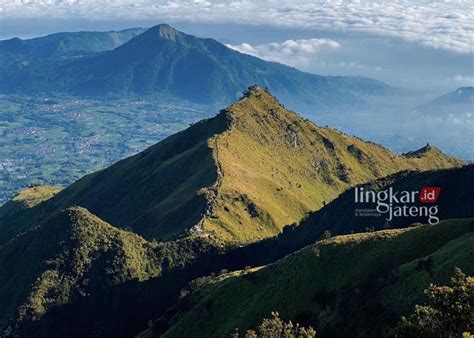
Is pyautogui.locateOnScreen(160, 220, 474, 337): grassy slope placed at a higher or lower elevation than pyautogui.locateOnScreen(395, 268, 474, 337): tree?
lower

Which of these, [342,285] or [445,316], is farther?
[342,285]

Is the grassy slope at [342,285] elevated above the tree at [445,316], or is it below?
below

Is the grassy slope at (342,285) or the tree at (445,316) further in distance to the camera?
the grassy slope at (342,285)

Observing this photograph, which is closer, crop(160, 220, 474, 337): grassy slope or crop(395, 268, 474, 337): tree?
crop(395, 268, 474, 337): tree

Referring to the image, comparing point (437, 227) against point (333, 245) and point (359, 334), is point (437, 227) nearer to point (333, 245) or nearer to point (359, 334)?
point (333, 245)

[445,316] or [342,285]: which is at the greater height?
[445,316]
